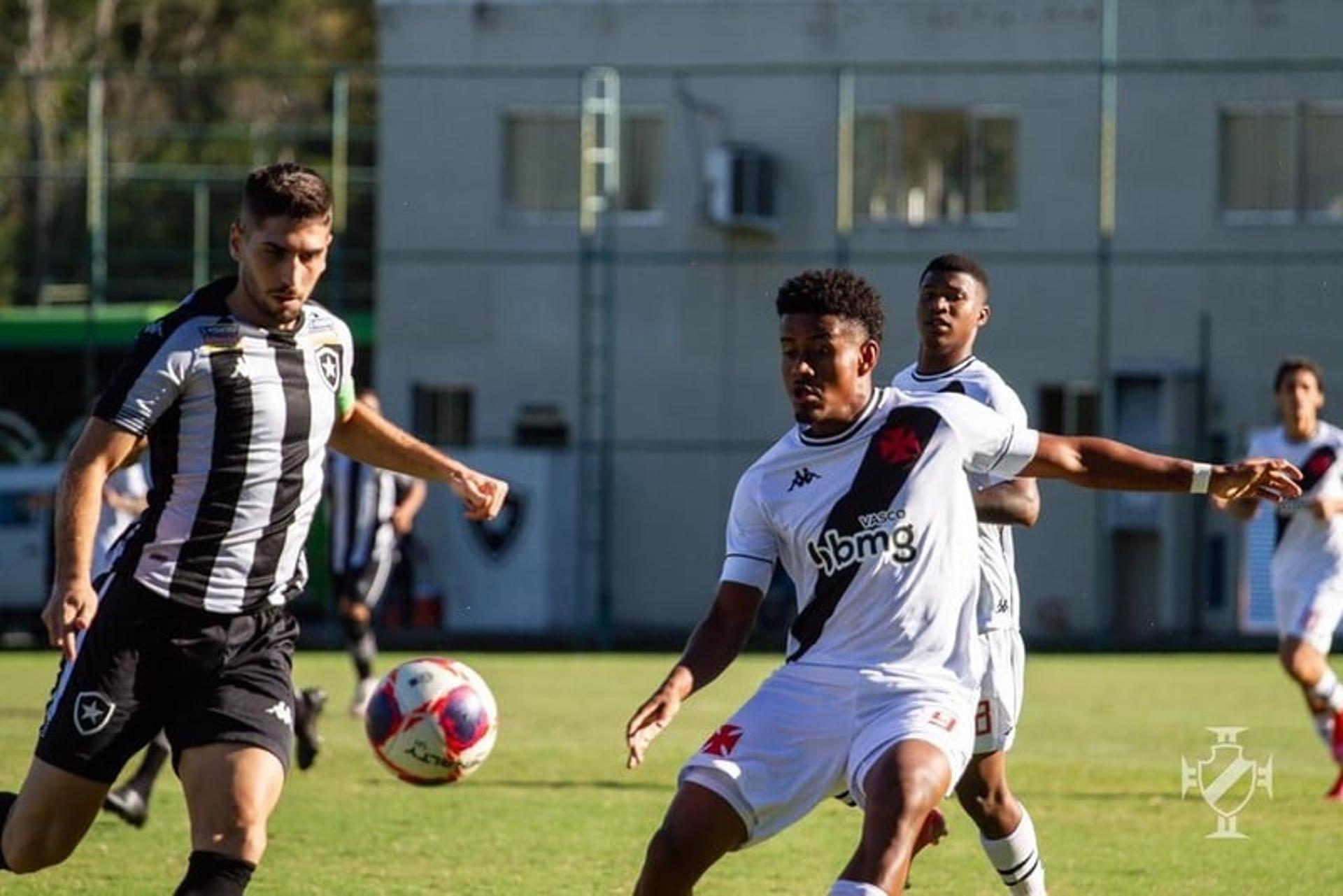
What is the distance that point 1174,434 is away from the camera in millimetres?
30688

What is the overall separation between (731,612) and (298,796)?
5.99 m

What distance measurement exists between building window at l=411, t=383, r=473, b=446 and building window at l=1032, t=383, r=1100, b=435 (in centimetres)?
793

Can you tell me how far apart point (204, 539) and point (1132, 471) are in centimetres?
260

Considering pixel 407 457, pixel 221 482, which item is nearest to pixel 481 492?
pixel 407 457

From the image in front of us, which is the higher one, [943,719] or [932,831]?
[943,719]

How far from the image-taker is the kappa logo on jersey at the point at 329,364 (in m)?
6.67

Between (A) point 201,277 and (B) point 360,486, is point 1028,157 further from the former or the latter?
(B) point 360,486

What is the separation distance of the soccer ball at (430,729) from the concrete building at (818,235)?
70.8 feet

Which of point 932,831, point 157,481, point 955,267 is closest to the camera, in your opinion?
point 157,481

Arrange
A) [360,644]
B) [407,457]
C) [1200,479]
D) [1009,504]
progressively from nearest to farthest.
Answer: [1200,479]
[407,457]
[1009,504]
[360,644]

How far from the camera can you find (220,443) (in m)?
6.48

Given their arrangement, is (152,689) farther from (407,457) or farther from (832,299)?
(832,299)

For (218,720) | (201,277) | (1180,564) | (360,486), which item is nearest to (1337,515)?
(360,486)

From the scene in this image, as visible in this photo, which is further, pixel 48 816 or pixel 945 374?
pixel 945 374
